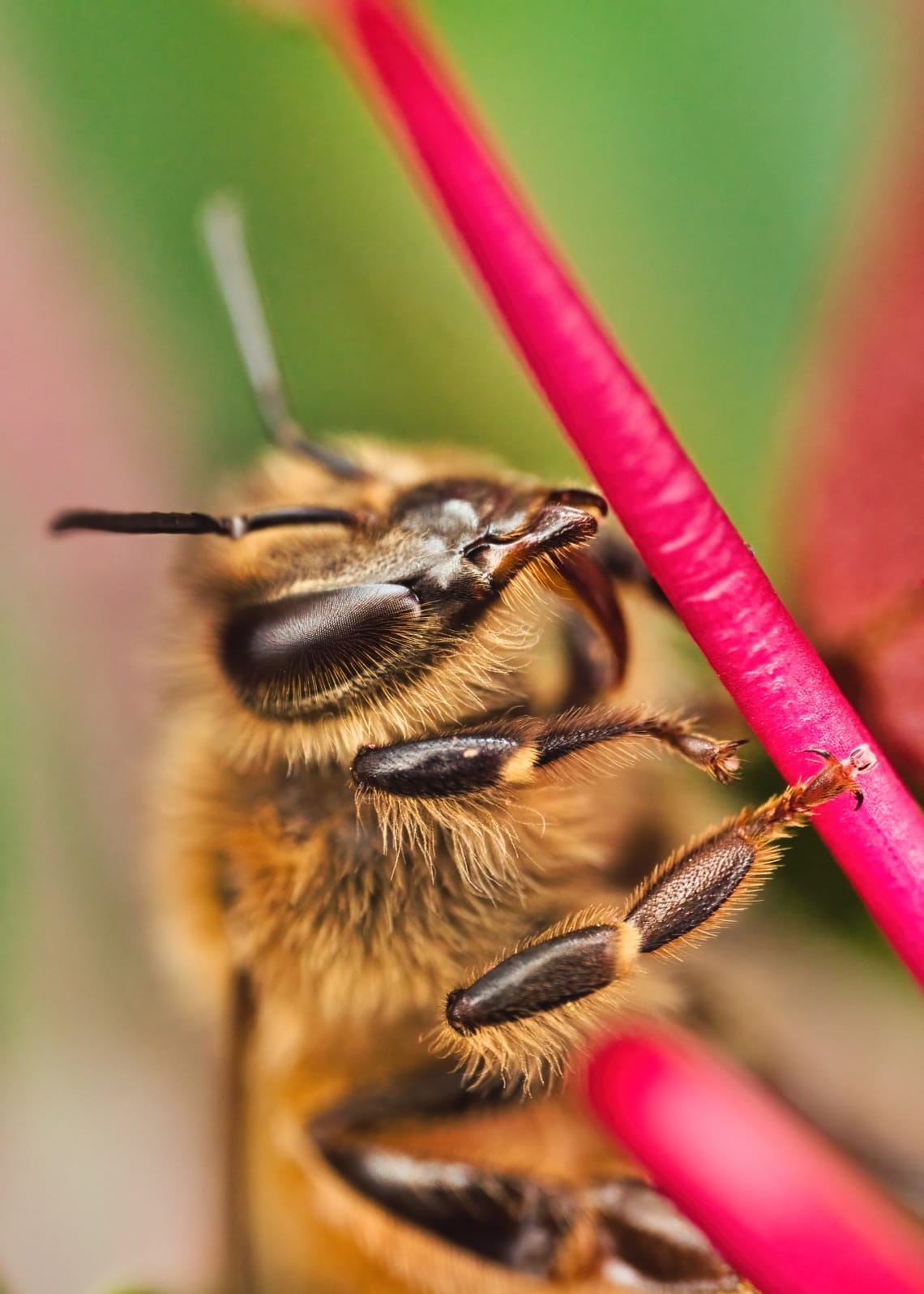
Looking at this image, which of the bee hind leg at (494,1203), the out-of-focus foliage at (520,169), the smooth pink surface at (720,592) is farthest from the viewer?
the out-of-focus foliage at (520,169)

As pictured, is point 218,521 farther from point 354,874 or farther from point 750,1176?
point 750,1176

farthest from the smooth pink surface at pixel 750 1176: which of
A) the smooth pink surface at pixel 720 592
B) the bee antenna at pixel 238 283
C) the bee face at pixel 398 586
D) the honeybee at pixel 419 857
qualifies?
the bee antenna at pixel 238 283

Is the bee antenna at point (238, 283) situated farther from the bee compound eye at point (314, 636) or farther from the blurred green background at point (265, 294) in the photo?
the bee compound eye at point (314, 636)

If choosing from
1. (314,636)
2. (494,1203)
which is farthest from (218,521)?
(494,1203)

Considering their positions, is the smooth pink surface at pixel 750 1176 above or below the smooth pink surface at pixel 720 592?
below

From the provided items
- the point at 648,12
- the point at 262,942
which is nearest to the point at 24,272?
the point at 648,12

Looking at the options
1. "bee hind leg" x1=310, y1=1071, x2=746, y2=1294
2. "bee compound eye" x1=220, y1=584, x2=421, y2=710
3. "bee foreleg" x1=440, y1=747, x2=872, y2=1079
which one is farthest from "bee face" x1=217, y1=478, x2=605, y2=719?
"bee hind leg" x1=310, y1=1071, x2=746, y2=1294

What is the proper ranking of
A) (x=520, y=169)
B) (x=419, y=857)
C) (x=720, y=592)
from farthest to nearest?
1. (x=520, y=169)
2. (x=419, y=857)
3. (x=720, y=592)
